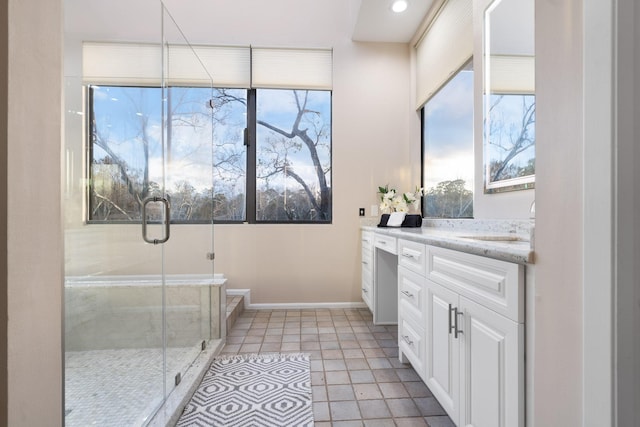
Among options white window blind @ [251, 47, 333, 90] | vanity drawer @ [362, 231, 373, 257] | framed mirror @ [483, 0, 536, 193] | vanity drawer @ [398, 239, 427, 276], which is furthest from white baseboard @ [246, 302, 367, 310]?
white window blind @ [251, 47, 333, 90]

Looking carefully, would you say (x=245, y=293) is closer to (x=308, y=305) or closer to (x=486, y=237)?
(x=308, y=305)

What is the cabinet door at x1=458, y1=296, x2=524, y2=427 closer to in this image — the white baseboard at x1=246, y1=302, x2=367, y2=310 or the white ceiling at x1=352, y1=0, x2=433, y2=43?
the white baseboard at x1=246, y1=302, x2=367, y2=310

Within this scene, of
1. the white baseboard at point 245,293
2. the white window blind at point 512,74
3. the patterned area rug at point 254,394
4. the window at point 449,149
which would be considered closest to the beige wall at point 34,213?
the patterned area rug at point 254,394

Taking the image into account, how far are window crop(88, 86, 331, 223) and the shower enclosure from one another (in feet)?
0.04

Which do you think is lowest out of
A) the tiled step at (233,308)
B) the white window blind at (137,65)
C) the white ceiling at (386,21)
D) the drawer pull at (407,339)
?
the tiled step at (233,308)

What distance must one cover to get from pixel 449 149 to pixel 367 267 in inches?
51.2

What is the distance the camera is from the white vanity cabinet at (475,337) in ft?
2.86

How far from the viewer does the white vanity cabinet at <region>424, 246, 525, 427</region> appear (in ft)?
2.86

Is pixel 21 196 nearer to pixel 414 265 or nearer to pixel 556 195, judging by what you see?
pixel 556 195

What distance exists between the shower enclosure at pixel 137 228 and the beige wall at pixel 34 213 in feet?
2.56

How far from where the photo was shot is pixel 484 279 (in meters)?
1.01

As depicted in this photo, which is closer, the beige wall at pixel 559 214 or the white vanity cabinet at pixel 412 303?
the beige wall at pixel 559 214

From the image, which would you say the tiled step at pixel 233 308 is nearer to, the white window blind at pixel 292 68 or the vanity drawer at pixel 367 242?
the vanity drawer at pixel 367 242

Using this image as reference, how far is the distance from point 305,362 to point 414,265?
1018mm
